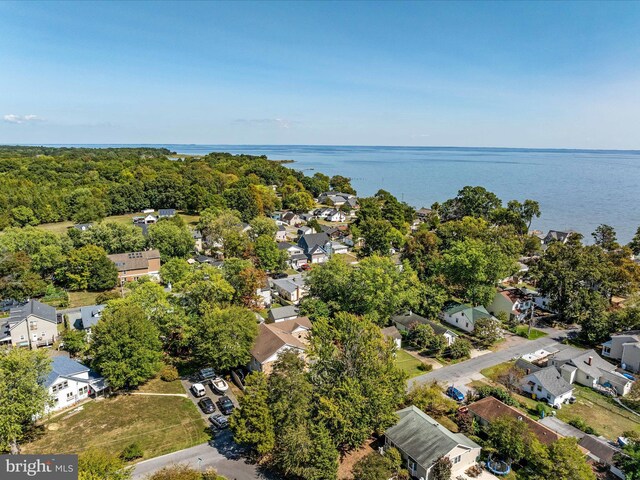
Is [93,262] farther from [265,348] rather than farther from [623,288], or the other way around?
[623,288]

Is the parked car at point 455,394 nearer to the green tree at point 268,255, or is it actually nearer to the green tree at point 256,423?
the green tree at point 256,423

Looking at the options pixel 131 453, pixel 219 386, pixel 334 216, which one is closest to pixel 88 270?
pixel 219 386

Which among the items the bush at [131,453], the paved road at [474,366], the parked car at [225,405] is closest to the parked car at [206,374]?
the parked car at [225,405]

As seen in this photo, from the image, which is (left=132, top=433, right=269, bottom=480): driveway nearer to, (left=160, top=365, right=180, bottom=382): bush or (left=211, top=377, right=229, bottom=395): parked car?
(left=211, top=377, right=229, bottom=395): parked car

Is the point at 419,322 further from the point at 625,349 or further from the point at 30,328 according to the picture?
the point at 30,328

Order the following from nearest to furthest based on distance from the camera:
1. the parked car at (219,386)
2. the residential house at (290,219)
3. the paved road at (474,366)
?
1. the parked car at (219,386)
2. the paved road at (474,366)
3. the residential house at (290,219)

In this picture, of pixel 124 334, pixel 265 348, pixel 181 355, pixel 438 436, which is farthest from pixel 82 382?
pixel 438 436

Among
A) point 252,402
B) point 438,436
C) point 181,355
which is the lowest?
→ point 181,355
